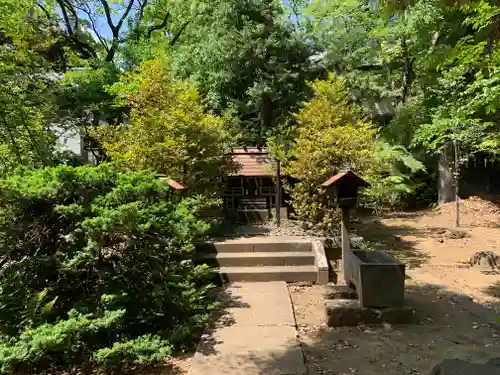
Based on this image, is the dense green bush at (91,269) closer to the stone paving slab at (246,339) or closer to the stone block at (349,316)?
the stone paving slab at (246,339)

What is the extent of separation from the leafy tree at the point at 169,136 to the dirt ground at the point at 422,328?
12.0 ft

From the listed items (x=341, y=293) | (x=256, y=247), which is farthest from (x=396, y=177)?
(x=341, y=293)

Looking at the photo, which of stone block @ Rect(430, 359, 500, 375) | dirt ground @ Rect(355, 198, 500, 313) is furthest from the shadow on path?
dirt ground @ Rect(355, 198, 500, 313)

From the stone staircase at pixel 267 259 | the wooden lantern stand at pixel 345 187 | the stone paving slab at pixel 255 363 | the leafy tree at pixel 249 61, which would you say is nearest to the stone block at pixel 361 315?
the stone paving slab at pixel 255 363

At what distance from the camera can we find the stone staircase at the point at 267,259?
22.6 ft

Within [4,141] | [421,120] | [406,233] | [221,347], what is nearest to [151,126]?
[4,141]

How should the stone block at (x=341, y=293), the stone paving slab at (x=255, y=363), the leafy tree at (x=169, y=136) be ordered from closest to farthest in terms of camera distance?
1. the stone paving slab at (x=255, y=363)
2. the stone block at (x=341, y=293)
3. the leafy tree at (x=169, y=136)

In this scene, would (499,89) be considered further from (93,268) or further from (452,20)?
(452,20)

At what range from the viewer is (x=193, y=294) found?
491 cm

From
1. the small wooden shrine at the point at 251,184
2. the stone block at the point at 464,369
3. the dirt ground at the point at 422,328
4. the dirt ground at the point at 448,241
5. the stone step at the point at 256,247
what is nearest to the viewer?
the stone block at the point at 464,369

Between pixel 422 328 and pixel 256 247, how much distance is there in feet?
11.4

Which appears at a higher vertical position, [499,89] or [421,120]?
[421,120]

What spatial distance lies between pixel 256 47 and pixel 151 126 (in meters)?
5.10

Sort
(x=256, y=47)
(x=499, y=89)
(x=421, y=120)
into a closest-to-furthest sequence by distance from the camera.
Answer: (x=499, y=89) → (x=256, y=47) → (x=421, y=120)
